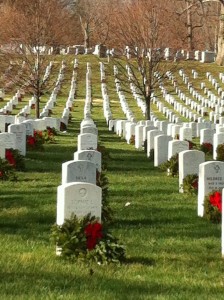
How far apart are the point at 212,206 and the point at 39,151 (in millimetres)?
13319

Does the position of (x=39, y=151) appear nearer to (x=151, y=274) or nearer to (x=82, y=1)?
(x=151, y=274)

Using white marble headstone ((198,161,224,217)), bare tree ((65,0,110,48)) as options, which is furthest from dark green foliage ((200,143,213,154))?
bare tree ((65,0,110,48))

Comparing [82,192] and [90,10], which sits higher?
[90,10]

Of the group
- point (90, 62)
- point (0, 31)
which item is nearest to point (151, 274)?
point (0, 31)

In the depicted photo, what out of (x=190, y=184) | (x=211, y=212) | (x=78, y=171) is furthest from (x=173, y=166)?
(x=78, y=171)

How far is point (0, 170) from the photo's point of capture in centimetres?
1909

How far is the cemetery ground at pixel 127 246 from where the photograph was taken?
9.43m

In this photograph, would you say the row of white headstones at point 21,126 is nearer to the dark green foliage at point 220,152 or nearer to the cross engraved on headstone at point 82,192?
the dark green foliage at point 220,152

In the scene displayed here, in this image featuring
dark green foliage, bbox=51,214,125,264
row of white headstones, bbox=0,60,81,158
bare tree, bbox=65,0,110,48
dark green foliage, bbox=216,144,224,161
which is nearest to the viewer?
dark green foliage, bbox=51,214,125,264

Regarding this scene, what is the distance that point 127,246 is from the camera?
11836 millimetres

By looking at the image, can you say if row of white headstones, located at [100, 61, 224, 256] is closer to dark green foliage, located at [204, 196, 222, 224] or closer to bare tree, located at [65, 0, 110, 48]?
dark green foliage, located at [204, 196, 222, 224]

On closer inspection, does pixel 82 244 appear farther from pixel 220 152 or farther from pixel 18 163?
pixel 220 152

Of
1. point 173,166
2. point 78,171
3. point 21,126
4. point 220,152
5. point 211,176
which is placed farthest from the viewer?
point 21,126

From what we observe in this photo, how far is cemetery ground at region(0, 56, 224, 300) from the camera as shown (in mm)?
9430
